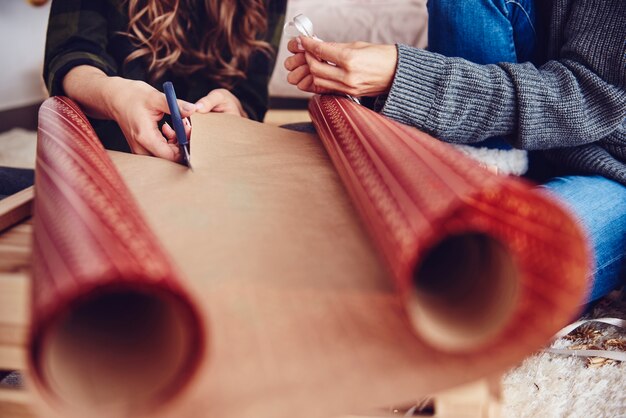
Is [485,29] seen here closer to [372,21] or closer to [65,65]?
[65,65]

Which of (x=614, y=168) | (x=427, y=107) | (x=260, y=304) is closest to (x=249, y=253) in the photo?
(x=260, y=304)

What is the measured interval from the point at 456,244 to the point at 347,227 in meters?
0.10

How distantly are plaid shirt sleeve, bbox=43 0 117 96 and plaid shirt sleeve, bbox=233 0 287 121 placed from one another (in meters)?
0.26

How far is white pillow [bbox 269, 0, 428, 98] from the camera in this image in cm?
166

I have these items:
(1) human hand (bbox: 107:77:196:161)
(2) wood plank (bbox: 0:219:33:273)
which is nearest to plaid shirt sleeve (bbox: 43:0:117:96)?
(1) human hand (bbox: 107:77:196:161)

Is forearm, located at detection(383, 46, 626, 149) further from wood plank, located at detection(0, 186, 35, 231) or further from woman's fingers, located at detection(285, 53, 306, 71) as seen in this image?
wood plank, located at detection(0, 186, 35, 231)

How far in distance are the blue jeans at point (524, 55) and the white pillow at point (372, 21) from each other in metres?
0.81

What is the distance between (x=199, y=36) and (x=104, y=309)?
2.72 feet

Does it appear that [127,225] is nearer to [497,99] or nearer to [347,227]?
[347,227]

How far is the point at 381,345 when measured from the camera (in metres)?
0.35

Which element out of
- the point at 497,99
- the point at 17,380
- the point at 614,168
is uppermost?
the point at 497,99

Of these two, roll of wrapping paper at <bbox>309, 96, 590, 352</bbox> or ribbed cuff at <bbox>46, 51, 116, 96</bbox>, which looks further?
ribbed cuff at <bbox>46, 51, 116, 96</bbox>

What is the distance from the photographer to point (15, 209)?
597mm

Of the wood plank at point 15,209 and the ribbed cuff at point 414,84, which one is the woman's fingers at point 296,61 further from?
the wood plank at point 15,209
